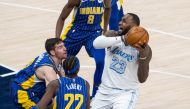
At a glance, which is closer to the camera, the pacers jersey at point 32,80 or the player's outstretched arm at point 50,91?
the player's outstretched arm at point 50,91

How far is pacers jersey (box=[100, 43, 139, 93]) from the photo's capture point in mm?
8406

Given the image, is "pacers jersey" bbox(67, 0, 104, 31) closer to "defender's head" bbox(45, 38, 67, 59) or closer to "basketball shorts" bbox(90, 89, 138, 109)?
→ "basketball shorts" bbox(90, 89, 138, 109)

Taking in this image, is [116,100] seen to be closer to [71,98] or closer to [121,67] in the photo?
[121,67]

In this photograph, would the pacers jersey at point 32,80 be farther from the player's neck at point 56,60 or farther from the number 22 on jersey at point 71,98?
the number 22 on jersey at point 71,98

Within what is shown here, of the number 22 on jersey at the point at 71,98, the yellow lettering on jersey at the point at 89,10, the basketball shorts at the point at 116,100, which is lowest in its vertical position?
the basketball shorts at the point at 116,100

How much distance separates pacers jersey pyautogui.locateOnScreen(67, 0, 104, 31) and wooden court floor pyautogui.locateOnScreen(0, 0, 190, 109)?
4.90 feet

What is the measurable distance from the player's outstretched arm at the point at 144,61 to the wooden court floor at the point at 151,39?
2493 mm

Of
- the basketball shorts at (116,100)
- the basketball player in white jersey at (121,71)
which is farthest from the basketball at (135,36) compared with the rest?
the basketball shorts at (116,100)

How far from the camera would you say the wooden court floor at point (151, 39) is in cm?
1136

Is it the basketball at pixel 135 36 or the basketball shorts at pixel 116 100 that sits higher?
the basketball at pixel 135 36

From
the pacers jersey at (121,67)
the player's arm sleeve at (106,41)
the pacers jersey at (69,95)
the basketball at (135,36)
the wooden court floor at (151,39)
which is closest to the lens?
the pacers jersey at (69,95)

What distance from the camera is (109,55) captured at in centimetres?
858

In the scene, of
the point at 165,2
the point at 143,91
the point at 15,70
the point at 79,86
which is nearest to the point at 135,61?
the point at 79,86

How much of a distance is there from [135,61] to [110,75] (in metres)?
0.38
